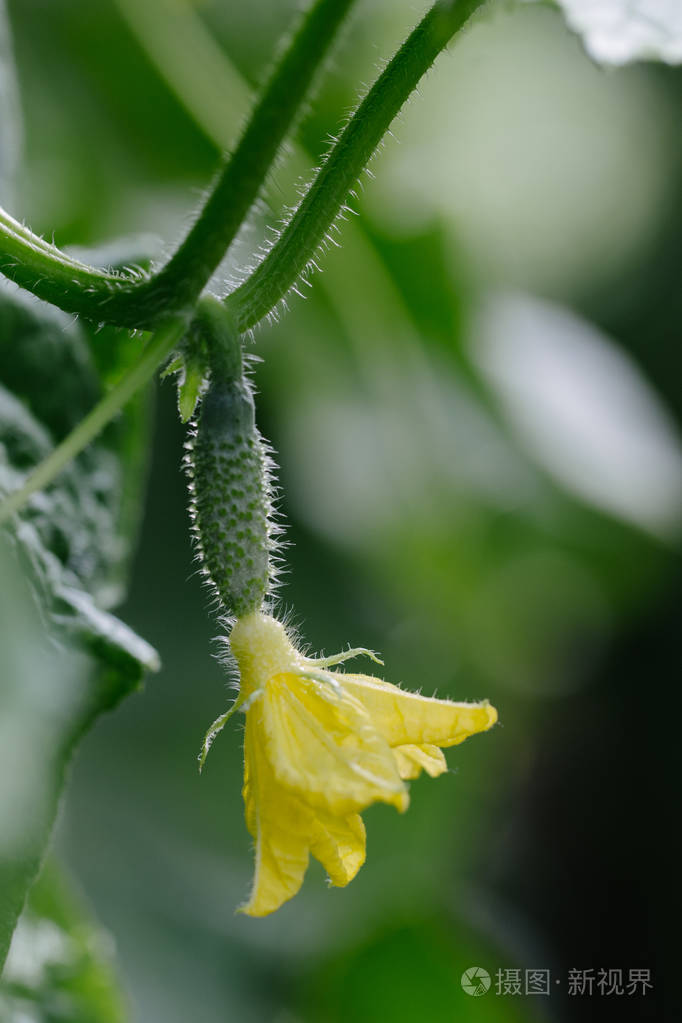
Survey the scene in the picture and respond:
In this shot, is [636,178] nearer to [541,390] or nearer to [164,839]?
[541,390]

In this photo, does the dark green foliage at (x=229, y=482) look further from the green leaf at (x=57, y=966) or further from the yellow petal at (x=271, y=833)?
the green leaf at (x=57, y=966)

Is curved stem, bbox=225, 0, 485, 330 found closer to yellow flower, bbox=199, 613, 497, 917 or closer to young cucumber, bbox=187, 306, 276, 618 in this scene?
young cucumber, bbox=187, 306, 276, 618

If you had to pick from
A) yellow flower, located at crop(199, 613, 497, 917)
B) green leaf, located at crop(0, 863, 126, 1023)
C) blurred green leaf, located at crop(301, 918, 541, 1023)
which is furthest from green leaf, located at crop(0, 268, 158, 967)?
blurred green leaf, located at crop(301, 918, 541, 1023)

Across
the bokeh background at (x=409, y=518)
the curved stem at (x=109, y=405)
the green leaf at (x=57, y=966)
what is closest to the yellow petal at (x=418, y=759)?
the curved stem at (x=109, y=405)

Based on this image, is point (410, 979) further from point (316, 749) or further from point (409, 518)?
point (316, 749)

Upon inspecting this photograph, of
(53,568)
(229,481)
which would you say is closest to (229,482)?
(229,481)

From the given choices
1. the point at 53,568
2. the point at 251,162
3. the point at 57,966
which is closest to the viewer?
the point at 251,162
